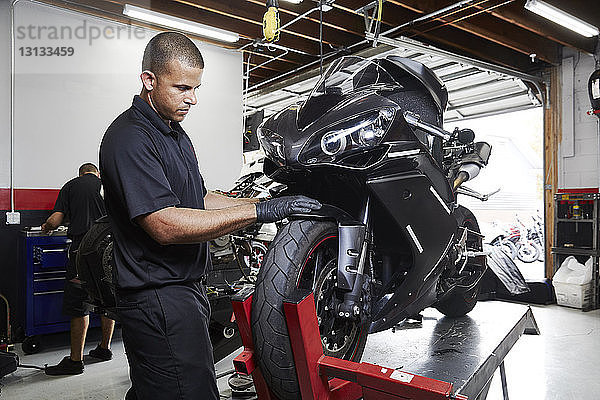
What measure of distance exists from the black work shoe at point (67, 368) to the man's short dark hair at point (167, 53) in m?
2.87

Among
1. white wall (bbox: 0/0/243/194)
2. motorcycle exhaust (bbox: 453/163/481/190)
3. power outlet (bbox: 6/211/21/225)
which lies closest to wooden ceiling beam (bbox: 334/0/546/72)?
white wall (bbox: 0/0/243/194)

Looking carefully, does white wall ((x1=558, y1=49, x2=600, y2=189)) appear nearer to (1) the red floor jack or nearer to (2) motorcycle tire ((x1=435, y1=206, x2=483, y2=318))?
(2) motorcycle tire ((x1=435, y1=206, x2=483, y2=318))

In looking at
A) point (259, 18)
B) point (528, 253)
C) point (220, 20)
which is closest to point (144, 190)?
point (259, 18)

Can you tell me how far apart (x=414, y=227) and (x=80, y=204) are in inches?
122

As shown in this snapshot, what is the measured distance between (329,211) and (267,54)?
6050 mm

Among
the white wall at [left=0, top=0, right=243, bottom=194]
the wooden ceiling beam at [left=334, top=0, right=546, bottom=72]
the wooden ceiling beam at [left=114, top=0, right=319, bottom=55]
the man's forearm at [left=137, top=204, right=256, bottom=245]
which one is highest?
the wooden ceiling beam at [left=114, top=0, right=319, bottom=55]

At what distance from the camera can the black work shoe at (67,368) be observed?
138 inches

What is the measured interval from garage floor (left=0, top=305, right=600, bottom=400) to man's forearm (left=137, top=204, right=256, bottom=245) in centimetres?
188

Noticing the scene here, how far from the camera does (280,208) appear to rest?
1.62m

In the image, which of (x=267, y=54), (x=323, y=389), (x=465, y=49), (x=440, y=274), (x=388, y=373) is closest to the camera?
(x=388, y=373)

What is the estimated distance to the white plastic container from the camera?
5.77m

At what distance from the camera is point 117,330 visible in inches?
190

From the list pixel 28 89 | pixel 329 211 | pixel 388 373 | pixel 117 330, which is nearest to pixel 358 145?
pixel 329 211

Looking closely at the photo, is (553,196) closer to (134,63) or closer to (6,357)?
(134,63)
